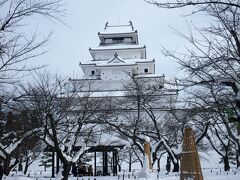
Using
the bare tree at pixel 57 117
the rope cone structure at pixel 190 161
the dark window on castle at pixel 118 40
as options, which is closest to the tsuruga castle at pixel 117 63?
the dark window on castle at pixel 118 40

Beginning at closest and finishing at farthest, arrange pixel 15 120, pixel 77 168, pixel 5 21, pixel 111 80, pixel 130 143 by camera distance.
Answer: pixel 5 21, pixel 15 120, pixel 130 143, pixel 77 168, pixel 111 80

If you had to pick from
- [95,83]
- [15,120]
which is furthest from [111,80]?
[15,120]

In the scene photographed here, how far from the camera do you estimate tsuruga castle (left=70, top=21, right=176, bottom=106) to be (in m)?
40.1


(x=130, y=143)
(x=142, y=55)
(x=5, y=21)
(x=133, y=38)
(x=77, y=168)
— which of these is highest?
(x=133, y=38)

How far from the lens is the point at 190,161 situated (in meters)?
5.90

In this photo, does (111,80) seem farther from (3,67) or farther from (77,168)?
(3,67)

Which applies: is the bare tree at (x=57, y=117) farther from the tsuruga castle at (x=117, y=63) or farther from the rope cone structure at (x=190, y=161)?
the tsuruga castle at (x=117, y=63)

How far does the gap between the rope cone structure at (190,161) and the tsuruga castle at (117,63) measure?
30108mm

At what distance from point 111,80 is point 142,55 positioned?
678 centimetres

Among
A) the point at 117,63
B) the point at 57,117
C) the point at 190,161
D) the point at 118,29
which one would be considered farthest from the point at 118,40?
the point at 190,161

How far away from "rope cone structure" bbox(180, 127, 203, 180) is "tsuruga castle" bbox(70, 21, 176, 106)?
98.8ft

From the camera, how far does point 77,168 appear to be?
24.2 meters

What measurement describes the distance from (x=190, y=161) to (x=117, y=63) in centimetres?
3492

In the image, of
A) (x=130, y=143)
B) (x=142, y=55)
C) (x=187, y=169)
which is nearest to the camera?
(x=187, y=169)
